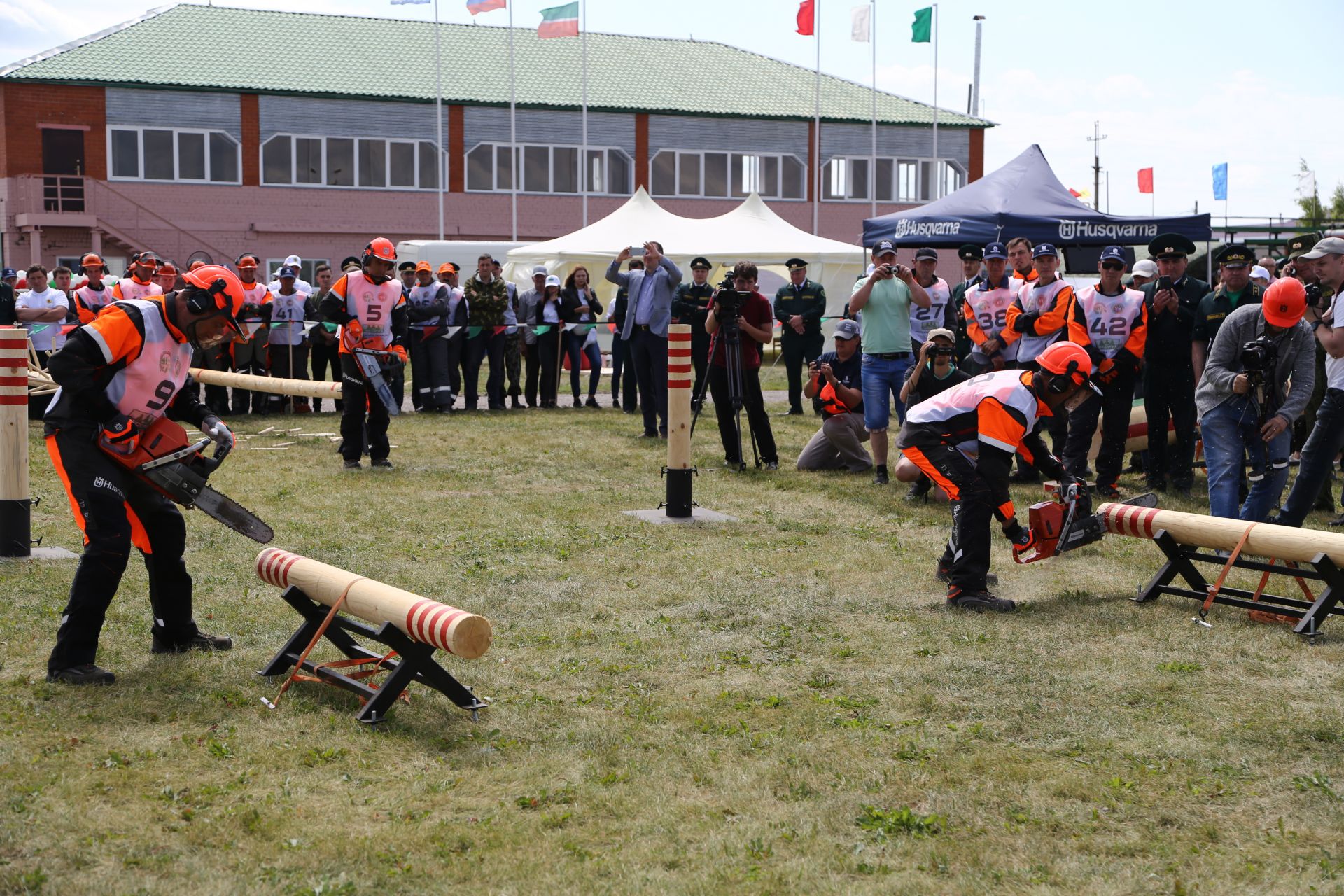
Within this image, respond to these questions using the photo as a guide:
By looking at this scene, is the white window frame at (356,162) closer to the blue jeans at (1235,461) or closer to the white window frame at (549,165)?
the white window frame at (549,165)

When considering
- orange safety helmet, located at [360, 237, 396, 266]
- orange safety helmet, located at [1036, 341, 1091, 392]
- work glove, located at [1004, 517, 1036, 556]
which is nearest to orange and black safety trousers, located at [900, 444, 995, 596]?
work glove, located at [1004, 517, 1036, 556]

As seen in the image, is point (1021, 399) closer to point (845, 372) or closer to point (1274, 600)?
point (1274, 600)

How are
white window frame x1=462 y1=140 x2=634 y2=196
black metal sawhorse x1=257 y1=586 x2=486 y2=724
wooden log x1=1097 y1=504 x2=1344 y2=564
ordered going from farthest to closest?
white window frame x1=462 y1=140 x2=634 y2=196
wooden log x1=1097 y1=504 x2=1344 y2=564
black metal sawhorse x1=257 y1=586 x2=486 y2=724

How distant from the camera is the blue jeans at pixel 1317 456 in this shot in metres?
7.50

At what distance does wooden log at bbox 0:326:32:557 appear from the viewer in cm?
797

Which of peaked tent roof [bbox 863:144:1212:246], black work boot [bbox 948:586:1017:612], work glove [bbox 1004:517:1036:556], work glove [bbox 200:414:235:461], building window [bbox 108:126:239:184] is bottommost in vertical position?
black work boot [bbox 948:586:1017:612]

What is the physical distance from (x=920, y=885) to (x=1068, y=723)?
170cm

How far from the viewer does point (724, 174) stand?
136ft

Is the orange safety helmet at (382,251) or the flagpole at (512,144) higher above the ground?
the flagpole at (512,144)

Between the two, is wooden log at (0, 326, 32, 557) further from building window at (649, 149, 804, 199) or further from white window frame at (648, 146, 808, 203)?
building window at (649, 149, 804, 199)

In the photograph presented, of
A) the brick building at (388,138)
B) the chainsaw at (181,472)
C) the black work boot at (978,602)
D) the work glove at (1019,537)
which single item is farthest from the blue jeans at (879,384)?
the brick building at (388,138)

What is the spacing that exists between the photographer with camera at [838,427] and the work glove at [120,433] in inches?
292

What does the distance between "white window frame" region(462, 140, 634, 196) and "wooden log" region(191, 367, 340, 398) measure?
23.4 metres

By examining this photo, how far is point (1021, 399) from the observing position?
23.2 ft
